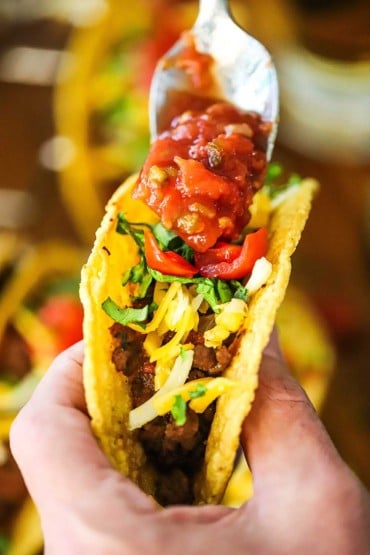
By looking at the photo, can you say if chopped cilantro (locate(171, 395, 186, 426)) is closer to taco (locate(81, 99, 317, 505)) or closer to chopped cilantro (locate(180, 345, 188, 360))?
taco (locate(81, 99, 317, 505))

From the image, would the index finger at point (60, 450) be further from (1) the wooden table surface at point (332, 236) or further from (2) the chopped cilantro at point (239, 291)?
(1) the wooden table surface at point (332, 236)

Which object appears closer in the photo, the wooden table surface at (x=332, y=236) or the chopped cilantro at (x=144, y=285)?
the chopped cilantro at (x=144, y=285)

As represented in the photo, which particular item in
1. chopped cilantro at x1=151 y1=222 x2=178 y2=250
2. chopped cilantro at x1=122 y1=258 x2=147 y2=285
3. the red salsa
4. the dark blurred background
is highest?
the red salsa

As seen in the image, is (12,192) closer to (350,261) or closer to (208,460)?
(350,261)

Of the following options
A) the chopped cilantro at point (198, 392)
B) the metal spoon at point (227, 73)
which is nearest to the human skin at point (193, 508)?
the chopped cilantro at point (198, 392)

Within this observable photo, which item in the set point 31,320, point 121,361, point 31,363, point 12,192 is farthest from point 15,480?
point 12,192

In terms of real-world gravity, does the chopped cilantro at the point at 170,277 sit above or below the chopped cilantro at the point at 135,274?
above

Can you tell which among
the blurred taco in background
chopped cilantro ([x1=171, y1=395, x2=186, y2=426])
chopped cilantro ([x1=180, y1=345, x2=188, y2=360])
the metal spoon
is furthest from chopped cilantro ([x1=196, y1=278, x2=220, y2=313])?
the blurred taco in background
